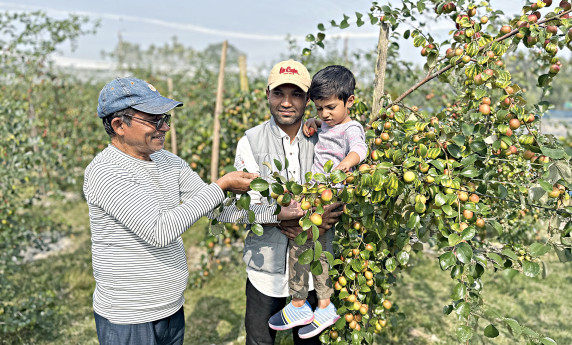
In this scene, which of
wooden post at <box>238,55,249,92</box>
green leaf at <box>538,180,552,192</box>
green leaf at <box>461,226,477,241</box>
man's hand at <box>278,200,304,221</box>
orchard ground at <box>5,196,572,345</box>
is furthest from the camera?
wooden post at <box>238,55,249,92</box>

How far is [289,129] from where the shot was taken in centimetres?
215

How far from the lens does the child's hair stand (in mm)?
2061

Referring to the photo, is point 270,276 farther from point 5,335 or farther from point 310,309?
point 5,335

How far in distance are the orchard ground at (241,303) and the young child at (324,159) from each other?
130 cm

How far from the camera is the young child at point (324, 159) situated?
79.6 inches

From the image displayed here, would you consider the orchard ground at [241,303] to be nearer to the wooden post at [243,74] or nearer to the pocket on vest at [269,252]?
the pocket on vest at [269,252]

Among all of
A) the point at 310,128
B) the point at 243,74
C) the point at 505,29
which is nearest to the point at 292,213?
the point at 310,128

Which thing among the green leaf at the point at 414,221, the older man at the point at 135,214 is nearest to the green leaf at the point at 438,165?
the green leaf at the point at 414,221

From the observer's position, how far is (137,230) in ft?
5.35

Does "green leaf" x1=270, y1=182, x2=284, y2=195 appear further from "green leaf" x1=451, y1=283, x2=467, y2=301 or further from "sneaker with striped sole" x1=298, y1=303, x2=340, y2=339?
"sneaker with striped sole" x1=298, y1=303, x2=340, y2=339

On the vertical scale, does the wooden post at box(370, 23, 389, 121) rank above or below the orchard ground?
above

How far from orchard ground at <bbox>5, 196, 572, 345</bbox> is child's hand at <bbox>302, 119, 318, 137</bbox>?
1855 millimetres

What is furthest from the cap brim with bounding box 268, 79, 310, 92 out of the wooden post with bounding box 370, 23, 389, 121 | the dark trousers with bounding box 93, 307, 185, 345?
the dark trousers with bounding box 93, 307, 185, 345

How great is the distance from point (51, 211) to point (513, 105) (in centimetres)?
768
